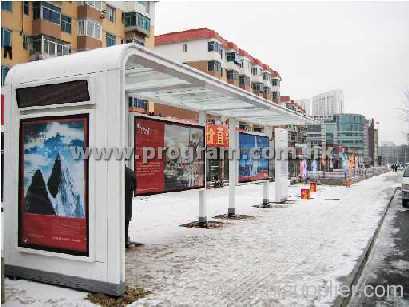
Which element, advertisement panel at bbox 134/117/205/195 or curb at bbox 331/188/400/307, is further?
advertisement panel at bbox 134/117/205/195

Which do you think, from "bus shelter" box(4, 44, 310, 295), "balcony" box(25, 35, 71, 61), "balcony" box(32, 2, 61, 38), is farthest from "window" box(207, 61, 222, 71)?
"bus shelter" box(4, 44, 310, 295)

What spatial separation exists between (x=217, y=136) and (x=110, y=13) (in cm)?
2658

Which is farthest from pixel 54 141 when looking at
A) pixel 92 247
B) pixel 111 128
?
pixel 92 247

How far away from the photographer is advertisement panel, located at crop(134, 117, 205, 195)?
25.9 ft

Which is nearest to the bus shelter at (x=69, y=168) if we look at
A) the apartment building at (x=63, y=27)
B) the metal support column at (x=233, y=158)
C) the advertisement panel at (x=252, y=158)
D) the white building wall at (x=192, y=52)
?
the metal support column at (x=233, y=158)

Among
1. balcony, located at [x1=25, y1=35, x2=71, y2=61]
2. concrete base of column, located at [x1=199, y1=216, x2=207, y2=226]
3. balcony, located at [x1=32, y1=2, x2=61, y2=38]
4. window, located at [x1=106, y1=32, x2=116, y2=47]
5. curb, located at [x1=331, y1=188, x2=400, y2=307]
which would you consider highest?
window, located at [x1=106, y1=32, x2=116, y2=47]

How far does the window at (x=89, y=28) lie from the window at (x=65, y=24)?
0.97 m

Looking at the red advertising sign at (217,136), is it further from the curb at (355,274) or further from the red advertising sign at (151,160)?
the curb at (355,274)

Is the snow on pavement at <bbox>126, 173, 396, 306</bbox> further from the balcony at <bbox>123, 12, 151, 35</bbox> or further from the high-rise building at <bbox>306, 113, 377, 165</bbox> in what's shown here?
the high-rise building at <bbox>306, 113, 377, 165</bbox>

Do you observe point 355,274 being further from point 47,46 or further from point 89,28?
point 89,28

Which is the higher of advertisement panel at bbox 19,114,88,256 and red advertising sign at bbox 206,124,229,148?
red advertising sign at bbox 206,124,229,148

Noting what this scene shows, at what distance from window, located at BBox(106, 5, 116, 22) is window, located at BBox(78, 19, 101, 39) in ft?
9.86

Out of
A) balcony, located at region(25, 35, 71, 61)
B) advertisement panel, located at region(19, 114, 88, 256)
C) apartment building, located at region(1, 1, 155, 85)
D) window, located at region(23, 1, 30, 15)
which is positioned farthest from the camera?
balcony, located at region(25, 35, 71, 61)

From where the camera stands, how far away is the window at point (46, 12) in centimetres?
2732
